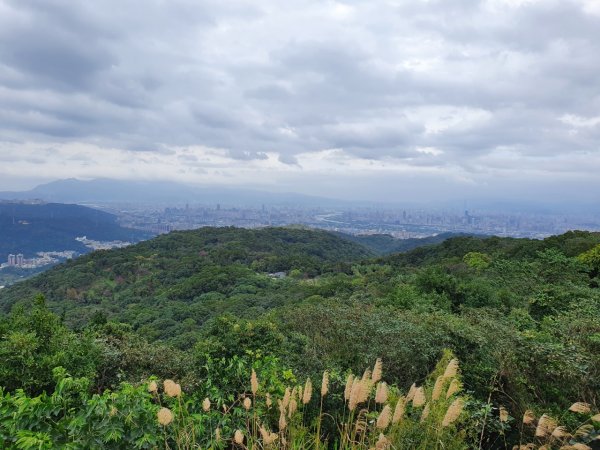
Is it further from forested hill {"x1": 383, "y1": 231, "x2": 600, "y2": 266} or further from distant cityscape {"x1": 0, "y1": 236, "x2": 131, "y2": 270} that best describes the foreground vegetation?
distant cityscape {"x1": 0, "y1": 236, "x2": 131, "y2": 270}

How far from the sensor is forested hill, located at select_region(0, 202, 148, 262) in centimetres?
10381

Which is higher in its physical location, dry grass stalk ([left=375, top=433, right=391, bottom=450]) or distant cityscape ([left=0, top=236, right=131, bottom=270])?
dry grass stalk ([left=375, top=433, right=391, bottom=450])

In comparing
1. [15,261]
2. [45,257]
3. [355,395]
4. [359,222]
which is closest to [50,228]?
[45,257]

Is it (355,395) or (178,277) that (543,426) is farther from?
(178,277)

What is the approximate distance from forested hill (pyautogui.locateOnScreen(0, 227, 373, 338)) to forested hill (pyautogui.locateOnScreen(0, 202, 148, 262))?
64.7 m

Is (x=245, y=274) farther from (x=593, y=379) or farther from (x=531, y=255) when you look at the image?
(x=593, y=379)

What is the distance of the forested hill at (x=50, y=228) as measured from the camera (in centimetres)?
10381

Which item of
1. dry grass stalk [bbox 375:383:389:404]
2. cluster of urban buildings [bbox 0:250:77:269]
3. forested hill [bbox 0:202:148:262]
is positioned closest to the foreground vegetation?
dry grass stalk [bbox 375:383:389:404]

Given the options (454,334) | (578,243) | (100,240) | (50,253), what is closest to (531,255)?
(578,243)

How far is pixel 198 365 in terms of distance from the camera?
470cm

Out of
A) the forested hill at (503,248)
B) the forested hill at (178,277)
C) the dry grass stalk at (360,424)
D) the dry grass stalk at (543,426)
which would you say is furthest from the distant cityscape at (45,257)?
the dry grass stalk at (543,426)

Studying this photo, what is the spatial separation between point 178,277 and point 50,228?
94.5m

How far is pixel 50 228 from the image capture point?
11400 centimetres

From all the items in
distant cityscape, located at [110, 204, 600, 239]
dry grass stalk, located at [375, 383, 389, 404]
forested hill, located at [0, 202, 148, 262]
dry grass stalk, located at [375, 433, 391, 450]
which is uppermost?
dry grass stalk, located at [375, 383, 389, 404]
